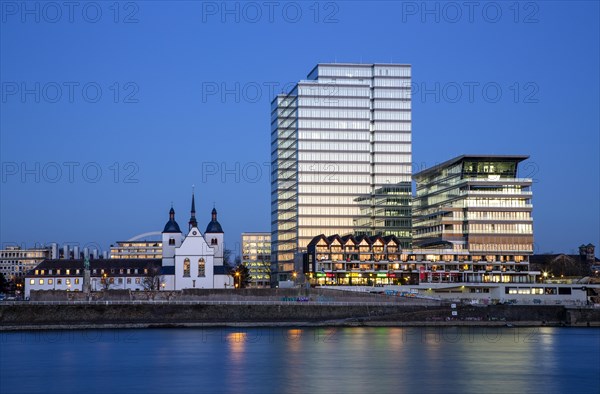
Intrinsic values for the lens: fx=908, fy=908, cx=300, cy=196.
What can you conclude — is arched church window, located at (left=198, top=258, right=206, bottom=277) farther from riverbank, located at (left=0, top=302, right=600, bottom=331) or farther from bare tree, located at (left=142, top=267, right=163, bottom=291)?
riverbank, located at (left=0, top=302, right=600, bottom=331)

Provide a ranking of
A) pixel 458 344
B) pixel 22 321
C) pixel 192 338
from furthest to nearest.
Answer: pixel 22 321
pixel 192 338
pixel 458 344

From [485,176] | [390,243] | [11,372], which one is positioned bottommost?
[11,372]

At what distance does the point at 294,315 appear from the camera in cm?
13488

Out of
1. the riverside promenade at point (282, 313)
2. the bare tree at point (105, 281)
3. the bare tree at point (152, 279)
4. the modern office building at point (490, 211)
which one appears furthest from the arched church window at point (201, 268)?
the modern office building at point (490, 211)

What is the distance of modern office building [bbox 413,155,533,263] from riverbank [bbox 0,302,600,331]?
45.5 m

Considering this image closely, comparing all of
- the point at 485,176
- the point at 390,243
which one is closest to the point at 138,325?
the point at 390,243

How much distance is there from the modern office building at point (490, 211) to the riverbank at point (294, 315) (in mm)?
45492

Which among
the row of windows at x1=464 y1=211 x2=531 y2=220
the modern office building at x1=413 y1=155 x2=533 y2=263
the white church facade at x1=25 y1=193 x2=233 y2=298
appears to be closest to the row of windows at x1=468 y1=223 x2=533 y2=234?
the modern office building at x1=413 y1=155 x2=533 y2=263

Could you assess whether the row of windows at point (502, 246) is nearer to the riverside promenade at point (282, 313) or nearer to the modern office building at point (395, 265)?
the modern office building at point (395, 265)

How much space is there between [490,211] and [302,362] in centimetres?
10416

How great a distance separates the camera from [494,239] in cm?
18262

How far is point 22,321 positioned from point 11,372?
50.7m

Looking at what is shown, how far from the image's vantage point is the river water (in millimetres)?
72625

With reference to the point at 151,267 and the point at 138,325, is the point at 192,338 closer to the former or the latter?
the point at 138,325
